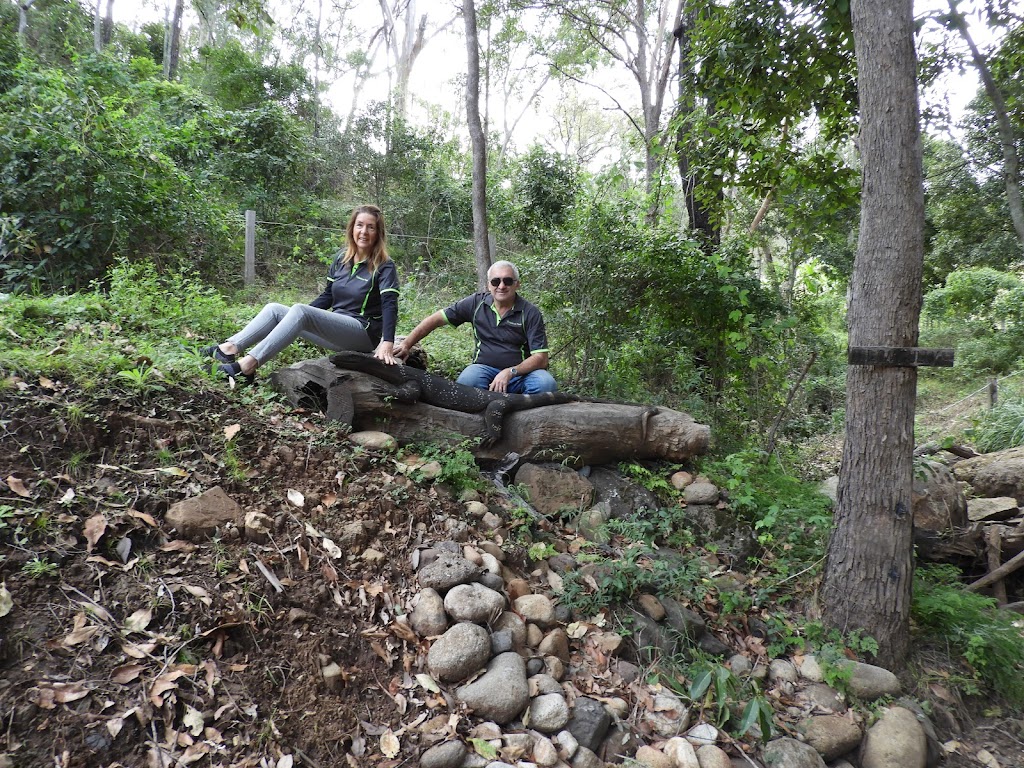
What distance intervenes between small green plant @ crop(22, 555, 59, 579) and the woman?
5.38 feet

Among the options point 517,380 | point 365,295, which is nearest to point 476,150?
point 365,295

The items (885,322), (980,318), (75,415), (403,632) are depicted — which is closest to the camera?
(403,632)

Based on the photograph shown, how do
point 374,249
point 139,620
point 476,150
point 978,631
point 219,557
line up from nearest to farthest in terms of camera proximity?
point 139,620
point 219,557
point 978,631
point 374,249
point 476,150

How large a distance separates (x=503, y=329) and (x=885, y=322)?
2575 millimetres

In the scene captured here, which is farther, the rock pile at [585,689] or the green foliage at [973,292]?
the green foliage at [973,292]

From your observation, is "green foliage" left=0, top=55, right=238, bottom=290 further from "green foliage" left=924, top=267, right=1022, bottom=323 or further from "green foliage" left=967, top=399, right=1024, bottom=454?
"green foliage" left=924, top=267, right=1022, bottom=323

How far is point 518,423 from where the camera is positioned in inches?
174

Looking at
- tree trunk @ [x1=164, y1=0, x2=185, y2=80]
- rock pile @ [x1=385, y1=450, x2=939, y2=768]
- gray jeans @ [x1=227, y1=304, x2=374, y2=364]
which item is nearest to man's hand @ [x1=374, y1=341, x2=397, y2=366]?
gray jeans @ [x1=227, y1=304, x2=374, y2=364]

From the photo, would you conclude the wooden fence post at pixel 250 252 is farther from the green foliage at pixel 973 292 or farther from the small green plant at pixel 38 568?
the green foliage at pixel 973 292

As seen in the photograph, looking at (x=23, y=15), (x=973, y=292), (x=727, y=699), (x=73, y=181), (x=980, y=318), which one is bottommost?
(x=727, y=699)

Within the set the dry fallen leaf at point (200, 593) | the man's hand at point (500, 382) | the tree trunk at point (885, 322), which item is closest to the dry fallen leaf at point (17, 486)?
the dry fallen leaf at point (200, 593)

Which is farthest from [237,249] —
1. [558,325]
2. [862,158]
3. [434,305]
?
[862,158]

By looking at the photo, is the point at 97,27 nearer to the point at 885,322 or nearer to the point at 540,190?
the point at 540,190

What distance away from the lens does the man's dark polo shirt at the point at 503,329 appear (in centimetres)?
459
